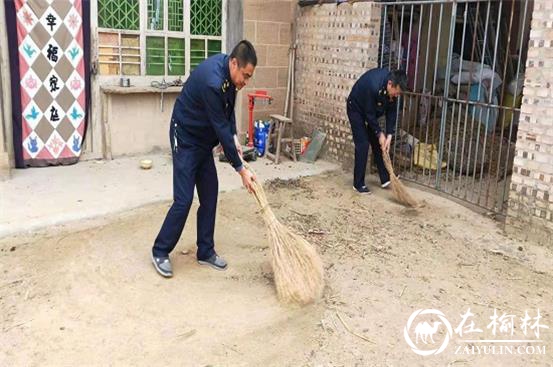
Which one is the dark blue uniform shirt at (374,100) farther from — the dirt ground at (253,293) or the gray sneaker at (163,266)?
the gray sneaker at (163,266)

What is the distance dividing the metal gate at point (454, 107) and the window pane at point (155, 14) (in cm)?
261

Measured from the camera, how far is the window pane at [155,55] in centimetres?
645

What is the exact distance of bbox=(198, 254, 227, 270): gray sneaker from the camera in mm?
3783

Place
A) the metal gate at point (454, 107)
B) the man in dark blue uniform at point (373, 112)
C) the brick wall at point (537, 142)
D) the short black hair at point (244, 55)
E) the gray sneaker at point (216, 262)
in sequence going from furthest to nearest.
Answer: the metal gate at point (454, 107), the man in dark blue uniform at point (373, 112), the brick wall at point (537, 142), the gray sneaker at point (216, 262), the short black hair at point (244, 55)

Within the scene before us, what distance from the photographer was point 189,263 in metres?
3.86

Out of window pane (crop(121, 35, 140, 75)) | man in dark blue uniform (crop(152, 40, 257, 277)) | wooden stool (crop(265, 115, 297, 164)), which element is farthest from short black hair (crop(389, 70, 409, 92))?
window pane (crop(121, 35, 140, 75))

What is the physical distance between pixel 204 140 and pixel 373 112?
2.51m

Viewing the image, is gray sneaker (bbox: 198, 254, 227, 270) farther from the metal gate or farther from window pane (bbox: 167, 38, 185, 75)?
window pane (bbox: 167, 38, 185, 75)

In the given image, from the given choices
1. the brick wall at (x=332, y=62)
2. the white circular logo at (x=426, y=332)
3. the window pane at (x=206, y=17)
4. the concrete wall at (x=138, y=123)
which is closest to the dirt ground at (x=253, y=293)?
the white circular logo at (x=426, y=332)

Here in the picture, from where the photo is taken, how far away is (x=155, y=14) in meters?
6.38

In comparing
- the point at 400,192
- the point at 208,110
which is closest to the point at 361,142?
the point at 400,192

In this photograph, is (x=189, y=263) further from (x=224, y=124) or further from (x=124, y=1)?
(x=124, y=1)

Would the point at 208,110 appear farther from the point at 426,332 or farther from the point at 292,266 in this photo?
the point at 426,332

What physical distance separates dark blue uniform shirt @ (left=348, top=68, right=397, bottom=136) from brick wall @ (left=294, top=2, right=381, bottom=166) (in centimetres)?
81
